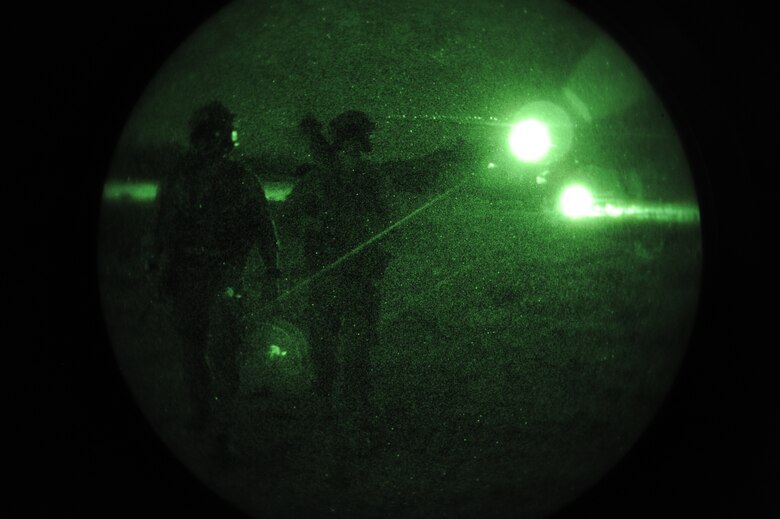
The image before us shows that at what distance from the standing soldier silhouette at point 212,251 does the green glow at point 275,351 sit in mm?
99

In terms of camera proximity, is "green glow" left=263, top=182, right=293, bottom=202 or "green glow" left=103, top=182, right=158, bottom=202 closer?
"green glow" left=263, top=182, right=293, bottom=202

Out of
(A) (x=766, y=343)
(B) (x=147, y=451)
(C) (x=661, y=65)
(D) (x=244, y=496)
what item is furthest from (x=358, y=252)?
(A) (x=766, y=343)

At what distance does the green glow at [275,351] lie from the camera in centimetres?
165

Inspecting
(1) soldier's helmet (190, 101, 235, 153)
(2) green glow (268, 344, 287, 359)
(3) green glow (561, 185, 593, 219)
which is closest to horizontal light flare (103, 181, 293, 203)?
(1) soldier's helmet (190, 101, 235, 153)

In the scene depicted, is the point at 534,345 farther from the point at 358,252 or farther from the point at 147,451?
the point at 147,451

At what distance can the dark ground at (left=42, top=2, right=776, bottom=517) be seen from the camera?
205cm

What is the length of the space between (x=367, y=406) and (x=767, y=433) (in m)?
1.63

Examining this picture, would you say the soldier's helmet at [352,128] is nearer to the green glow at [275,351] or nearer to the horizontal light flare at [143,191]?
the horizontal light flare at [143,191]

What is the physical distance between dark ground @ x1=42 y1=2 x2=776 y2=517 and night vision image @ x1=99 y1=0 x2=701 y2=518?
0.31 m

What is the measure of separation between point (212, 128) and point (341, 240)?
573 millimetres

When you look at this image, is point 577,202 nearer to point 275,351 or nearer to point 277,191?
point 277,191

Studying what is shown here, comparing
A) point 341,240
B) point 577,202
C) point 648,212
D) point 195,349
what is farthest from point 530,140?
point 195,349

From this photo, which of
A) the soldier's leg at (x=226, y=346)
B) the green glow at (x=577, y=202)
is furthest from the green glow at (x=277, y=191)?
the green glow at (x=577, y=202)

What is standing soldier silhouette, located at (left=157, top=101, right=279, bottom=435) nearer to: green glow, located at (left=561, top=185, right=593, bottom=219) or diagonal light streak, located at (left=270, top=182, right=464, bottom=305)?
diagonal light streak, located at (left=270, top=182, right=464, bottom=305)
